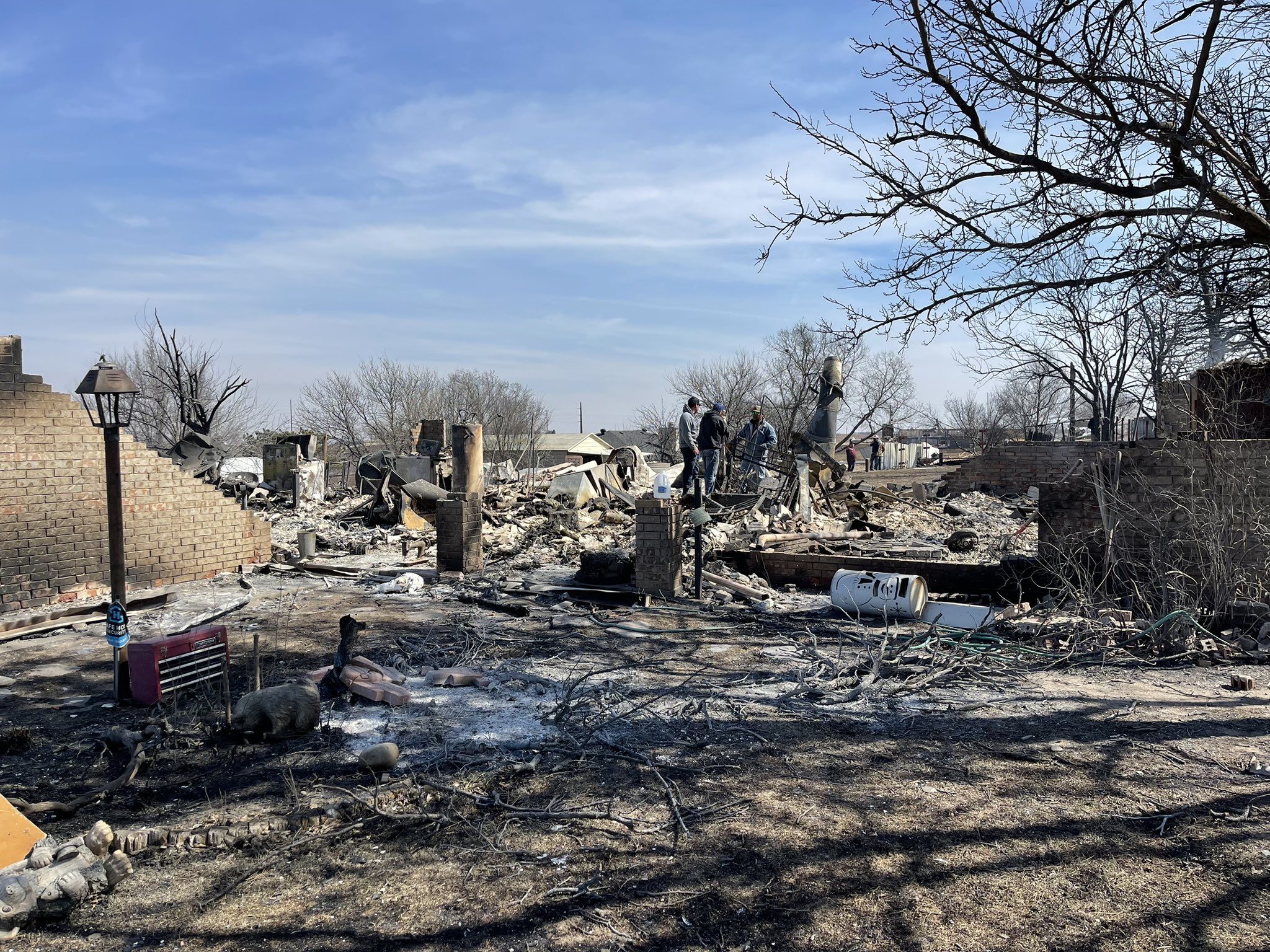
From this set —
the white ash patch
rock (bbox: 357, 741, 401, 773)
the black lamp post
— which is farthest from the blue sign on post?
rock (bbox: 357, 741, 401, 773)

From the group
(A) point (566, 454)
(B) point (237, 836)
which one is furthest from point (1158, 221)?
(A) point (566, 454)

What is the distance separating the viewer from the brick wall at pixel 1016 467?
68.2 feet

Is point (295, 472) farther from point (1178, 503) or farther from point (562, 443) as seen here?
point (562, 443)

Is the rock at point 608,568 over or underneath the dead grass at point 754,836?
over

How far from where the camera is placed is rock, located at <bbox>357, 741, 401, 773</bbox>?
430cm

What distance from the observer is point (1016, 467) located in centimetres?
2188

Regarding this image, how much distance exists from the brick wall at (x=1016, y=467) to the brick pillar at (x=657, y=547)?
14871mm

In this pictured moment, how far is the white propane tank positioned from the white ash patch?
3611 mm

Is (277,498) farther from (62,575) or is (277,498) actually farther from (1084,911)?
(1084,911)

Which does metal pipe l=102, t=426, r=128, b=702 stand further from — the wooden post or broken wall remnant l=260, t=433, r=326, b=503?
broken wall remnant l=260, t=433, r=326, b=503

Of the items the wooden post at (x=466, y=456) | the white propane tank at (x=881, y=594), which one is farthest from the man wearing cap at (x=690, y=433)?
the white propane tank at (x=881, y=594)

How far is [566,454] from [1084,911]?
149 ft

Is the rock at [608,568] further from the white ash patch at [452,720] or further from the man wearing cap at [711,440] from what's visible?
the man wearing cap at [711,440]

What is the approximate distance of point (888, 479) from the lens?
1050 inches
